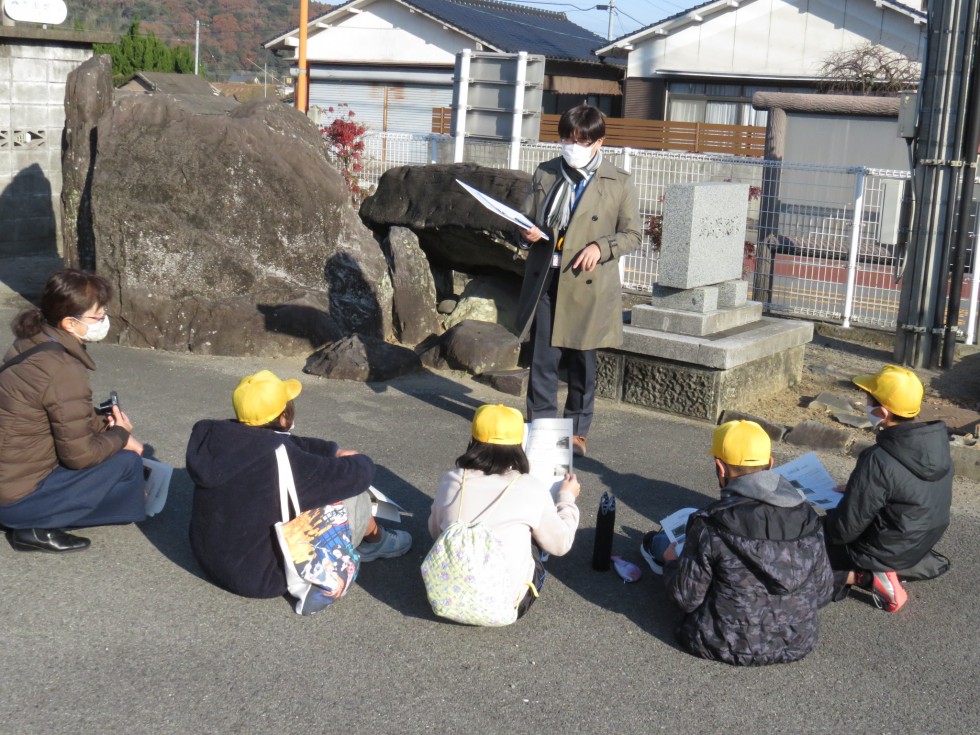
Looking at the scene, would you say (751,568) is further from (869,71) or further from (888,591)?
(869,71)

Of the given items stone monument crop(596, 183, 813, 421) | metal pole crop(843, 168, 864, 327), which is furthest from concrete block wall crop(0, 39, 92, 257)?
metal pole crop(843, 168, 864, 327)

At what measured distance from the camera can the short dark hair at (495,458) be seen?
4227 mm

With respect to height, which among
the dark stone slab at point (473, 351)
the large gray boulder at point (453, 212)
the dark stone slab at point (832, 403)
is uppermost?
the large gray boulder at point (453, 212)

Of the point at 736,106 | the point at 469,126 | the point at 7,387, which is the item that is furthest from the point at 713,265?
the point at 736,106

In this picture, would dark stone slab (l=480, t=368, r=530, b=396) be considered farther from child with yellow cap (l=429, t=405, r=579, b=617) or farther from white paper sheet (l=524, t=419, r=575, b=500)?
child with yellow cap (l=429, t=405, r=579, b=617)

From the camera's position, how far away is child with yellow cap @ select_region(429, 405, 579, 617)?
4168 millimetres

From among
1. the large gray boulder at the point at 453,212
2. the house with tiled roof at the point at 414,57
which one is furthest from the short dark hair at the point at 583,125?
the house with tiled roof at the point at 414,57

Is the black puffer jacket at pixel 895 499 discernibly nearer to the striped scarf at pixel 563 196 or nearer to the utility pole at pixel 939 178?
the striped scarf at pixel 563 196

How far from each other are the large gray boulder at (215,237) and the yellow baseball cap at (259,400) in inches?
165

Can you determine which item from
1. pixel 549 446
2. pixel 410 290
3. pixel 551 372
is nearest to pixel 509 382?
pixel 551 372

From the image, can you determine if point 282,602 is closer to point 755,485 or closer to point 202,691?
point 202,691

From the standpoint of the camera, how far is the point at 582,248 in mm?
6164

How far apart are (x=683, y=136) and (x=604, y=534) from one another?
662 inches

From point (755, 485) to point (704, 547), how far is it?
29cm
